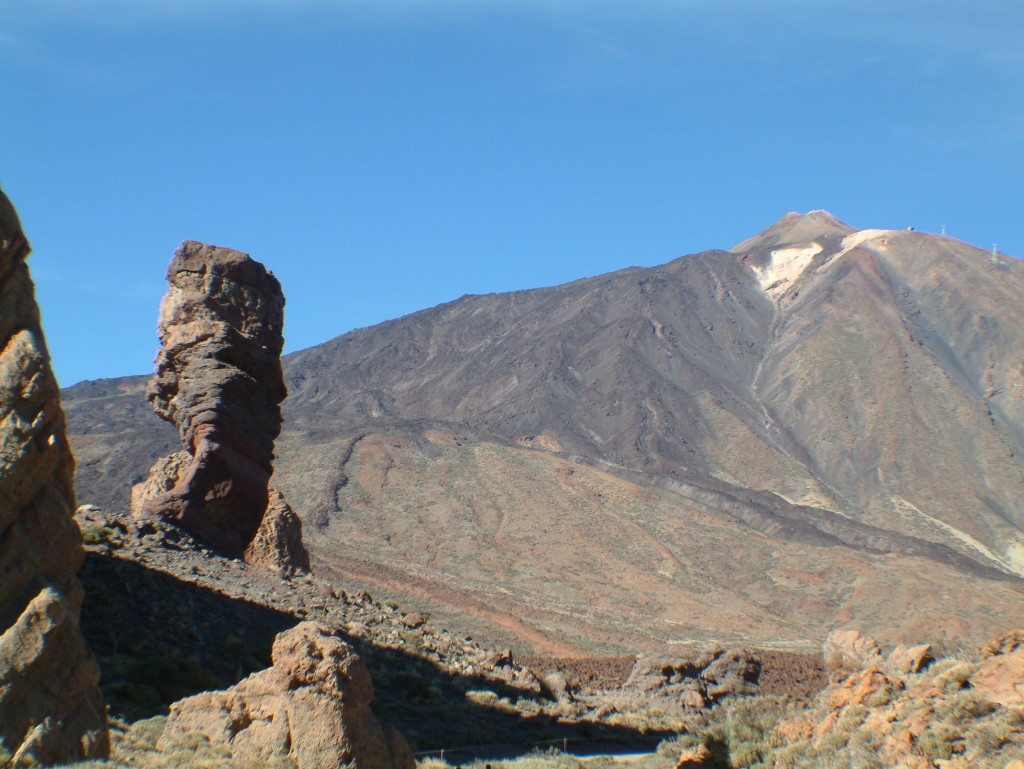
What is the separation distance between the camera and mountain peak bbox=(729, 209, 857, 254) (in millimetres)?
149125

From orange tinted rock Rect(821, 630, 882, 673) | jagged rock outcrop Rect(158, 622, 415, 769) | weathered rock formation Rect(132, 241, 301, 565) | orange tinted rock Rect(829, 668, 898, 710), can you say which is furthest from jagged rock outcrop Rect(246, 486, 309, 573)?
orange tinted rock Rect(829, 668, 898, 710)

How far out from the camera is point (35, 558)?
8.82m

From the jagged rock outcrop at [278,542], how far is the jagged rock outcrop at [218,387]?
95cm

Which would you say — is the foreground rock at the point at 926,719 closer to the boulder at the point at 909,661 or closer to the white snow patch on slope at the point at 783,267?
the boulder at the point at 909,661

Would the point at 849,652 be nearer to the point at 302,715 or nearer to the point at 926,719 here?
the point at 926,719

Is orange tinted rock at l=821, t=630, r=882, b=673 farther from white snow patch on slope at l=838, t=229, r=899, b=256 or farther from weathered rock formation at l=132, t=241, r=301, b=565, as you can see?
white snow patch on slope at l=838, t=229, r=899, b=256

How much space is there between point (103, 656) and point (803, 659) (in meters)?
20.3

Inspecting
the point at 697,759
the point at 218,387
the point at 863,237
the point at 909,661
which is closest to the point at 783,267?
the point at 863,237

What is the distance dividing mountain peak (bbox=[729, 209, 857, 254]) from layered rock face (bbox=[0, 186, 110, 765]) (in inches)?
5546

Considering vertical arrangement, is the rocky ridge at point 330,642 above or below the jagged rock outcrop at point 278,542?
below

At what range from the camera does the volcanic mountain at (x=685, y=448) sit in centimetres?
5081

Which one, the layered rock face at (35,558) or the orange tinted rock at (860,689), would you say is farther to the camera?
the orange tinted rock at (860,689)

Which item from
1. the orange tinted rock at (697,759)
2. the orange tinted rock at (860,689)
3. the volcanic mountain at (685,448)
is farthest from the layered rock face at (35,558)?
the volcanic mountain at (685,448)

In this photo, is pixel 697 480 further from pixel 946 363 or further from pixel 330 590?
pixel 330 590
